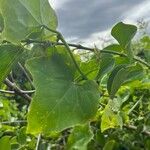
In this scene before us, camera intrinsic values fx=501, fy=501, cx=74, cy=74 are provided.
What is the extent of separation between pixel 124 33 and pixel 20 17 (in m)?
0.18

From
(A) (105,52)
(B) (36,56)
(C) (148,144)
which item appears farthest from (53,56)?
(C) (148,144)

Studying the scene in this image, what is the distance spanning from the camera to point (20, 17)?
0.67 meters

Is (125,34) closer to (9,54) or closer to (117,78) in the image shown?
(117,78)

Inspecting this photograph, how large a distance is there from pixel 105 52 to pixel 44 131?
0.62 ft

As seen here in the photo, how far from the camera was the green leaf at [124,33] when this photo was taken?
2.48 ft

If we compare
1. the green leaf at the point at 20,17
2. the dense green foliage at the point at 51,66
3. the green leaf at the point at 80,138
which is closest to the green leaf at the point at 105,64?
the dense green foliage at the point at 51,66

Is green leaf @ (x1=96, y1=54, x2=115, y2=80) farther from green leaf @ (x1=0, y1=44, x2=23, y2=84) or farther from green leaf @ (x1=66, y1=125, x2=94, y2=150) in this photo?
green leaf @ (x1=66, y1=125, x2=94, y2=150)

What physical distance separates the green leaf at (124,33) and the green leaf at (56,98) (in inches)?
4.3

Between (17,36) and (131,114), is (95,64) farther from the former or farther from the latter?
(131,114)

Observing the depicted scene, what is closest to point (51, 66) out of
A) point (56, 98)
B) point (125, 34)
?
point (56, 98)

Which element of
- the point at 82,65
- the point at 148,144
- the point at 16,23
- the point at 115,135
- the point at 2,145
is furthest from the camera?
the point at 115,135

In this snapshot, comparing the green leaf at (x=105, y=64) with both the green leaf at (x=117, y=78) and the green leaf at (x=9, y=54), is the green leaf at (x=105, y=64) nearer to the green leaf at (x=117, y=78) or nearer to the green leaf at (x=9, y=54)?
the green leaf at (x=117, y=78)

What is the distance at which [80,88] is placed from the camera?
0.72m

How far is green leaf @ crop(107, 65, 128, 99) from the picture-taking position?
769mm
